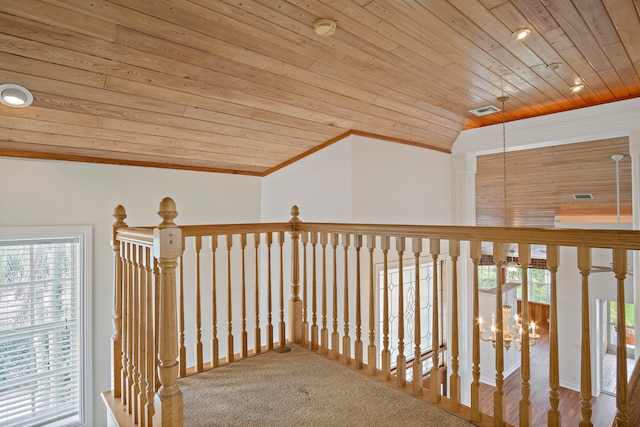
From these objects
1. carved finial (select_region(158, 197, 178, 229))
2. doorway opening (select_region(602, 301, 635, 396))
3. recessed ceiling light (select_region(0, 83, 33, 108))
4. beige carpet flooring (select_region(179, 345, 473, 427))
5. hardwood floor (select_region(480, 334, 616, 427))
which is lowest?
hardwood floor (select_region(480, 334, 616, 427))

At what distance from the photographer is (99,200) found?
345cm

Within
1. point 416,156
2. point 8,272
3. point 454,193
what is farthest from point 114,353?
point 454,193

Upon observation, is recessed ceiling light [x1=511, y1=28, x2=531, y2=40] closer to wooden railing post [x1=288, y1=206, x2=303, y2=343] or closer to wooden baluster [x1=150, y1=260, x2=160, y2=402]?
wooden railing post [x1=288, y1=206, x2=303, y2=343]

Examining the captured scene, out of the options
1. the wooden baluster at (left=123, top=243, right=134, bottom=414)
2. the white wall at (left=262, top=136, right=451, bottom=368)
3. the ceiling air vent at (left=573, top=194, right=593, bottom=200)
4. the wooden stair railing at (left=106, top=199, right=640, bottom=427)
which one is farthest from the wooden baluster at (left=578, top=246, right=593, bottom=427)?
the ceiling air vent at (left=573, top=194, right=593, bottom=200)

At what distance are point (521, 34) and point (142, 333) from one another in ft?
9.30

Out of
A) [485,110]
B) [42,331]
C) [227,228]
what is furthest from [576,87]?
[42,331]

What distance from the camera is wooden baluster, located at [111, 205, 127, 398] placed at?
82.2 inches

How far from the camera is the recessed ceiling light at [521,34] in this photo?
2.33 meters

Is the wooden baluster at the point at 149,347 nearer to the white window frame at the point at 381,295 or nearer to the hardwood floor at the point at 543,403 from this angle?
the white window frame at the point at 381,295

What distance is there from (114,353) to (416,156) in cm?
370

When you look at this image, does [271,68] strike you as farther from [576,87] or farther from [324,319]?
[576,87]

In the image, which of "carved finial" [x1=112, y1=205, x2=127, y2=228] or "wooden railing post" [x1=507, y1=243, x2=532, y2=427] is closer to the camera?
"wooden railing post" [x1=507, y1=243, x2=532, y2=427]

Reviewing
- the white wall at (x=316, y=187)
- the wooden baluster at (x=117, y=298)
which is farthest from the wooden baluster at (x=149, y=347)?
the white wall at (x=316, y=187)

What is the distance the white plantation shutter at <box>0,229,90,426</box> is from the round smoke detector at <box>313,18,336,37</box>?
2.82 meters
